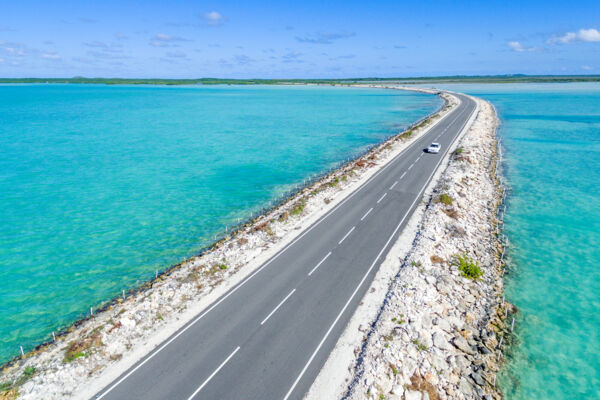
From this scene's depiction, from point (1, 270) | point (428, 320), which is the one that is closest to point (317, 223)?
point (428, 320)

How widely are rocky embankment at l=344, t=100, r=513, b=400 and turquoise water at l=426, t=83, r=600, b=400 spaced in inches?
63.8

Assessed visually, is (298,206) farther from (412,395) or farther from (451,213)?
(412,395)

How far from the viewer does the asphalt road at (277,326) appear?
17.3 meters

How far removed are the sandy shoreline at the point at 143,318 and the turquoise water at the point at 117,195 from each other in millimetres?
3347

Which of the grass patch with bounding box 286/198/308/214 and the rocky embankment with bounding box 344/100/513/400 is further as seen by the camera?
the grass patch with bounding box 286/198/308/214

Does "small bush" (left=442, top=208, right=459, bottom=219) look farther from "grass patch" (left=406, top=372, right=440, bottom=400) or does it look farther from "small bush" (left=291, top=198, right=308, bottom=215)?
"grass patch" (left=406, top=372, right=440, bottom=400)

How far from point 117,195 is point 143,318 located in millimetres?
32014

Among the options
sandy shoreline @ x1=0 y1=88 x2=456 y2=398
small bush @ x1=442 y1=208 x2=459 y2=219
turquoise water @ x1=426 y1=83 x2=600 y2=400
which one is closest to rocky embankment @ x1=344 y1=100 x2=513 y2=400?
small bush @ x1=442 y1=208 x2=459 y2=219

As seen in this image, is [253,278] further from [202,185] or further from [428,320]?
[202,185]

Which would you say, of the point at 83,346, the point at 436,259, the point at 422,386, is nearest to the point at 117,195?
the point at 83,346

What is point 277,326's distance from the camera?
836 inches

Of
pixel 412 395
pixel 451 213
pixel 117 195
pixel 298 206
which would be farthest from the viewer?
pixel 117 195

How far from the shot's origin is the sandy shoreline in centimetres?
1803

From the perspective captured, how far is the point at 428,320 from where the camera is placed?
22.0 metres
